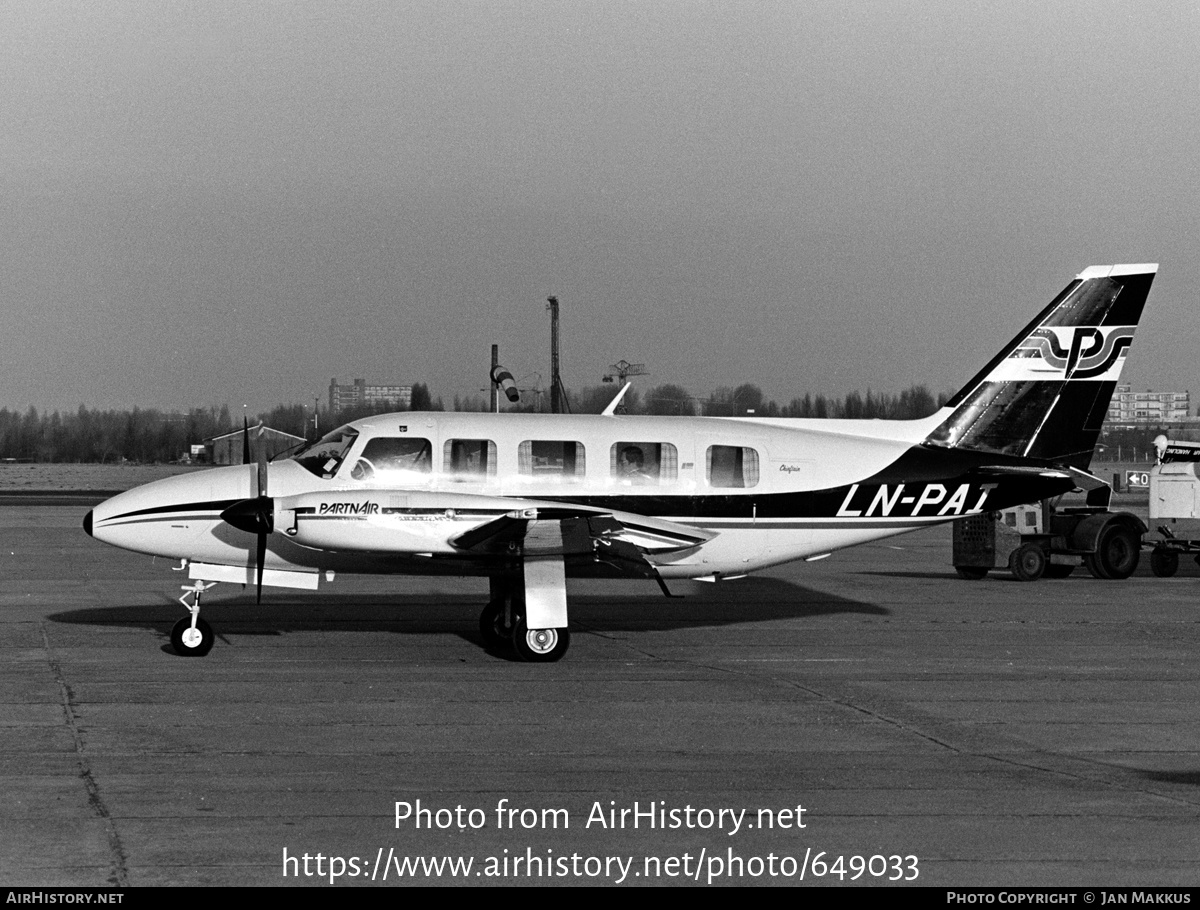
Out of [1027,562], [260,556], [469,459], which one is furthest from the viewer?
[1027,562]

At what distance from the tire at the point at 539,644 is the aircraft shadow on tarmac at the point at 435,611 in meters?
1.84

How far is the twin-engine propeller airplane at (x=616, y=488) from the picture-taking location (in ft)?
49.3

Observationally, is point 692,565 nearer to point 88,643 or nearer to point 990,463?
point 990,463

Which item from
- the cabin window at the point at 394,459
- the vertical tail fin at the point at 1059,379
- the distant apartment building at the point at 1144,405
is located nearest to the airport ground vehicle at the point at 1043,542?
the vertical tail fin at the point at 1059,379

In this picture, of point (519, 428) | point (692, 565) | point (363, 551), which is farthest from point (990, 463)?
point (363, 551)

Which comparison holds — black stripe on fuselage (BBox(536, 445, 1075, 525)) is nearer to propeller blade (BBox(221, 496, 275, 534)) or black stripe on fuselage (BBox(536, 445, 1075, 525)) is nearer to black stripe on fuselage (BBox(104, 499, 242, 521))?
propeller blade (BBox(221, 496, 275, 534))

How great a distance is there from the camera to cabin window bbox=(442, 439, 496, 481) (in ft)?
52.7

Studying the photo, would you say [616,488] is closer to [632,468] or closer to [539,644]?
[632,468]

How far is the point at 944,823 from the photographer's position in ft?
28.2

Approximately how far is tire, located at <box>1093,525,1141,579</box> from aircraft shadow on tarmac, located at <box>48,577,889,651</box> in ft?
20.3

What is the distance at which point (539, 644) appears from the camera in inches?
595

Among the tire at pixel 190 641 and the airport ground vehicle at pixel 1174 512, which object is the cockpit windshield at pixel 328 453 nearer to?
the tire at pixel 190 641

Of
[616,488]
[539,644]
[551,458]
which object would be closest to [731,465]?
[616,488]

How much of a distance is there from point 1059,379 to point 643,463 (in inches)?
222
